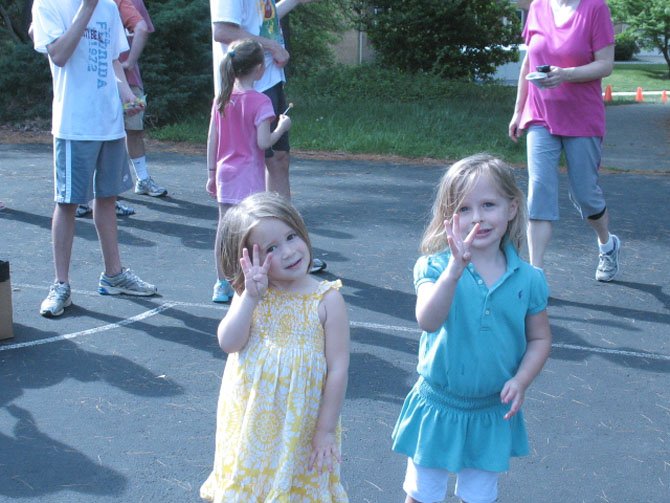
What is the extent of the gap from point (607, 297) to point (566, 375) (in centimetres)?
162

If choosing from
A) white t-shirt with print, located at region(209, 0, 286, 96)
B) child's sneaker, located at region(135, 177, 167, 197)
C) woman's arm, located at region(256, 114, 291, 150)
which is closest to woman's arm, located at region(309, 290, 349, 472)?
woman's arm, located at region(256, 114, 291, 150)

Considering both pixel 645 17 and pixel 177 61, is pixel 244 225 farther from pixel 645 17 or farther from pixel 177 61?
pixel 645 17

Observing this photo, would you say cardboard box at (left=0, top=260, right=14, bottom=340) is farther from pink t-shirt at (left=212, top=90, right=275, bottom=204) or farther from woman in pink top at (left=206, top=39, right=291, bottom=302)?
pink t-shirt at (left=212, top=90, right=275, bottom=204)

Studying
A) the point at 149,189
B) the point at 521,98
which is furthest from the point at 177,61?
the point at 521,98

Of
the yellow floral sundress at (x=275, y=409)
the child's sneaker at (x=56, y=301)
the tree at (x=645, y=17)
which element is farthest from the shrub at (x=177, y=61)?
the tree at (x=645, y=17)

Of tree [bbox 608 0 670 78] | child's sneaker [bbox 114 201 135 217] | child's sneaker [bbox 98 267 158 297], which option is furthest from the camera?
tree [bbox 608 0 670 78]

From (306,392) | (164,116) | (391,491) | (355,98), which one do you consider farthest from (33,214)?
(355,98)

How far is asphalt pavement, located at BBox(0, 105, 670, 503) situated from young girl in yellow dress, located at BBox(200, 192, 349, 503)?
0.90m

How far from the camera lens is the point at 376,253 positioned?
7.50 meters

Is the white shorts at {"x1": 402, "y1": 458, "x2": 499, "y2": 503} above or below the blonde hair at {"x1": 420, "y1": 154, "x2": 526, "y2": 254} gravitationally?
below

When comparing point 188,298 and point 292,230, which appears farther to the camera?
point 188,298

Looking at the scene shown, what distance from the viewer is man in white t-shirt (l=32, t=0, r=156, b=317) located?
18.9ft

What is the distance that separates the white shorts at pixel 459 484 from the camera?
9.86ft

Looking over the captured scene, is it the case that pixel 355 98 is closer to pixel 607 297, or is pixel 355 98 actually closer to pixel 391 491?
pixel 607 297
